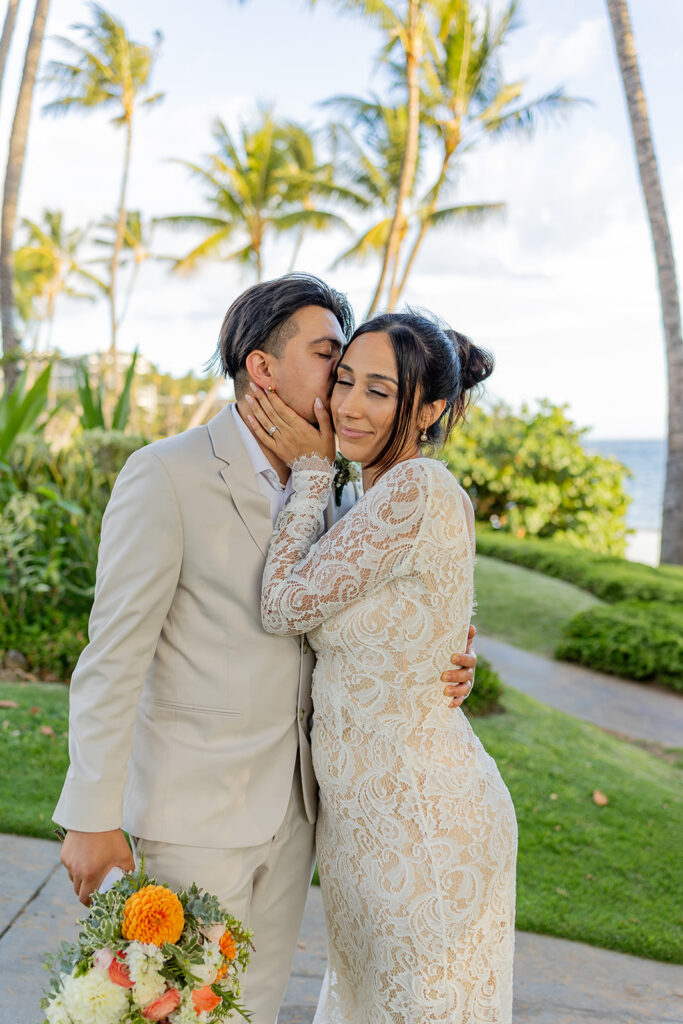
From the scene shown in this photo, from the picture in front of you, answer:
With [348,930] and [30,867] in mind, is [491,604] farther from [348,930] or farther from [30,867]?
[348,930]

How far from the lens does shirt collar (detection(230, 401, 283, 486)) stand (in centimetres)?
235

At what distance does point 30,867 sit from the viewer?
383cm

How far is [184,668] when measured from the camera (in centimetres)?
216

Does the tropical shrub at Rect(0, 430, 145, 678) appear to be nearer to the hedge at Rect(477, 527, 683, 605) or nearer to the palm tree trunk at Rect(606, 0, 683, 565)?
the hedge at Rect(477, 527, 683, 605)

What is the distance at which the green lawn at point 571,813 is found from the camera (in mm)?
3982

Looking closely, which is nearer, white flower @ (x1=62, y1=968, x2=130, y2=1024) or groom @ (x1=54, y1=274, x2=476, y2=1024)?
white flower @ (x1=62, y1=968, x2=130, y2=1024)

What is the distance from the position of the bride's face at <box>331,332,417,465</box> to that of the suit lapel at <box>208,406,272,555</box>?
0.28m

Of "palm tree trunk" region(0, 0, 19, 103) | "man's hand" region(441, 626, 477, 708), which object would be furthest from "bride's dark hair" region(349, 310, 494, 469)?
"palm tree trunk" region(0, 0, 19, 103)

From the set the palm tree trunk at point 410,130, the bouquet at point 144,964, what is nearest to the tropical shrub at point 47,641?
the bouquet at point 144,964

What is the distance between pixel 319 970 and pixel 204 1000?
182 cm

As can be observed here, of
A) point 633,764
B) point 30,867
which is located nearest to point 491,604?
point 633,764

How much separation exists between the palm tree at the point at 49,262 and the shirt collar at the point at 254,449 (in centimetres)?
4503

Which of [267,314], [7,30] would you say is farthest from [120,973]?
[7,30]

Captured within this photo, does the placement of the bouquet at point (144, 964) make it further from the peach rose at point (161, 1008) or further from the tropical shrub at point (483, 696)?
the tropical shrub at point (483, 696)
